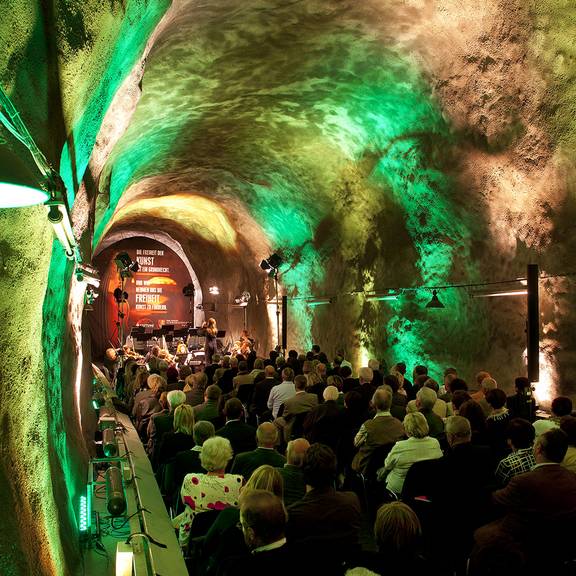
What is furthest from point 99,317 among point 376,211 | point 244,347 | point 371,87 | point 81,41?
point 81,41

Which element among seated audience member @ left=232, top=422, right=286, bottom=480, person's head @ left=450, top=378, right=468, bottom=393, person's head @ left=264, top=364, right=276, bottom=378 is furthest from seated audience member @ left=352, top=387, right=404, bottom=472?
person's head @ left=264, top=364, right=276, bottom=378

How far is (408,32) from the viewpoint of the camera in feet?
29.9

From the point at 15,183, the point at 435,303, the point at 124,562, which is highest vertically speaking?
the point at 15,183

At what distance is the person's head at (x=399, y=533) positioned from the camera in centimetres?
315

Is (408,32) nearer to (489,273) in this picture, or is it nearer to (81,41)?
(489,273)

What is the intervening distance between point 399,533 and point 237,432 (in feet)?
12.1

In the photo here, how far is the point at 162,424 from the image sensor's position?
7730 millimetres

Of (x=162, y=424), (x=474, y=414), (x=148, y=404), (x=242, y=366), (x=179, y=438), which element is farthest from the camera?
(x=242, y=366)

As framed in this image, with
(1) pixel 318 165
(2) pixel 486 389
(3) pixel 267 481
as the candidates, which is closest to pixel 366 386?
(2) pixel 486 389

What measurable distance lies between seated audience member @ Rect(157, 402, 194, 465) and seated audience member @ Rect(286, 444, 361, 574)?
251 centimetres

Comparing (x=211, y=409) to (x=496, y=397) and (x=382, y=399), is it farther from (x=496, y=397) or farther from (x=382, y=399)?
(x=496, y=397)

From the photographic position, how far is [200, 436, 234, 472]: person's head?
4781mm

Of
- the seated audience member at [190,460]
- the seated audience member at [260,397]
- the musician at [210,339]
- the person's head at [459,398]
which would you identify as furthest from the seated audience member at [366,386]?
the musician at [210,339]

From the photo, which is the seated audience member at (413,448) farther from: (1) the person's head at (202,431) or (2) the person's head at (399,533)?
(2) the person's head at (399,533)
